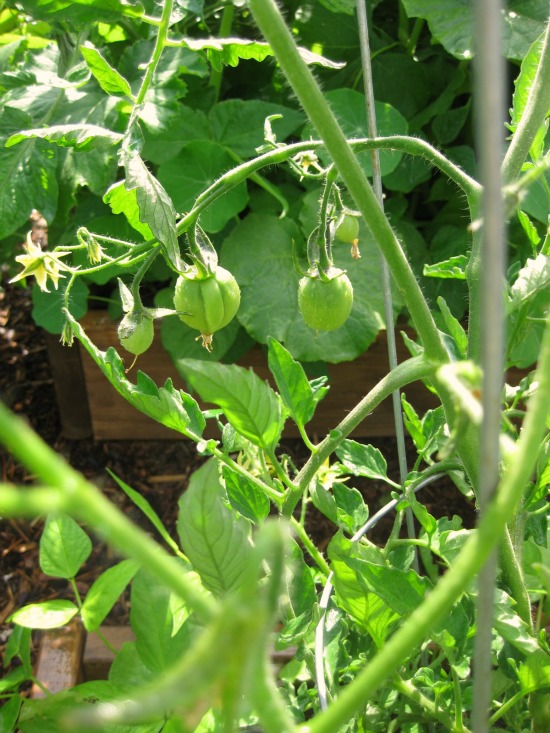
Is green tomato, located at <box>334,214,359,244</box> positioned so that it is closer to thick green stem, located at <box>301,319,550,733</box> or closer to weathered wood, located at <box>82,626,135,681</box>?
thick green stem, located at <box>301,319,550,733</box>

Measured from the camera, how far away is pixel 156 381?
151 cm

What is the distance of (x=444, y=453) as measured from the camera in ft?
0.98

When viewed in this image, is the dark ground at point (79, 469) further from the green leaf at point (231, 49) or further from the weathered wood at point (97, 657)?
the green leaf at point (231, 49)

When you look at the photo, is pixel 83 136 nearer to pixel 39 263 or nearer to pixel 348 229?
pixel 39 263

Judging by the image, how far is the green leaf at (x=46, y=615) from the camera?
823mm

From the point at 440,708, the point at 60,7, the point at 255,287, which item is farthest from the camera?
the point at 255,287

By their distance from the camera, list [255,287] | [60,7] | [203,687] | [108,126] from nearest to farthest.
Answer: [203,687] → [60,7] → [108,126] → [255,287]

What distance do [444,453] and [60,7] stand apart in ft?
2.27

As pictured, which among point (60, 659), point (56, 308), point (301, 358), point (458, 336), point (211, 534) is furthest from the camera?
point (56, 308)

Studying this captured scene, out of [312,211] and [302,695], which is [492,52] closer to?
[302,695]

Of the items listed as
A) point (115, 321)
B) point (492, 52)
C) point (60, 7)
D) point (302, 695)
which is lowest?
point (302, 695)

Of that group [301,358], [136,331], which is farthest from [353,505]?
[301,358]

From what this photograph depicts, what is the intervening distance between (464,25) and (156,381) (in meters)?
0.87

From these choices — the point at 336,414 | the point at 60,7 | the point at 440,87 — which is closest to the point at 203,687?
the point at 60,7
